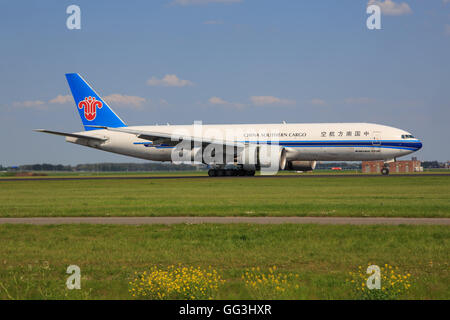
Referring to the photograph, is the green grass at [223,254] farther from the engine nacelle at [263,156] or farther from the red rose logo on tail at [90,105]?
the red rose logo on tail at [90,105]

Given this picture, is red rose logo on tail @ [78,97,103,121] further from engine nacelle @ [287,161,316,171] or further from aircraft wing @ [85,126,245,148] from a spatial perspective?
engine nacelle @ [287,161,316,171]

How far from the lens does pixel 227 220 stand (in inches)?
688

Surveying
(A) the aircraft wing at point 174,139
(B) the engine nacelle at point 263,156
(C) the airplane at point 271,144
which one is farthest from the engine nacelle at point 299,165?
(A) the aircraft wing at point 174,139

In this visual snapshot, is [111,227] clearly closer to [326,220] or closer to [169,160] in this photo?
[326,220]

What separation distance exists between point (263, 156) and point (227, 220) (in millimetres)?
28380

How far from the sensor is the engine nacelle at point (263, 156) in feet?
148

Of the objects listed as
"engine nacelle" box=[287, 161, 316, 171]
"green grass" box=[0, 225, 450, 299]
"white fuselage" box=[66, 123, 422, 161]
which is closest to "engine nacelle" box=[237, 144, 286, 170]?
"white fuselage" box=[66, 123, 422, 161]

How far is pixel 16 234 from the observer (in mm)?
14859
